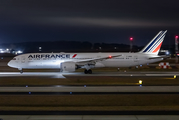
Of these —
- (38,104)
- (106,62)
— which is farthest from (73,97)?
(106,62)

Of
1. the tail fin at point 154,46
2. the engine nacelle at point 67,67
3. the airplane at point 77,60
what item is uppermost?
the tail fin at point 154,46

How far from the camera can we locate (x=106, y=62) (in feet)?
128

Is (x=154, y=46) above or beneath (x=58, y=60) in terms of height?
above

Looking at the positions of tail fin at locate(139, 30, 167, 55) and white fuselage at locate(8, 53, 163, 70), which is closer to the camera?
white fuselage at locate(8, 53, 163, 70)

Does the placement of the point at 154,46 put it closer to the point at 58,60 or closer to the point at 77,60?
the point at 77,60
